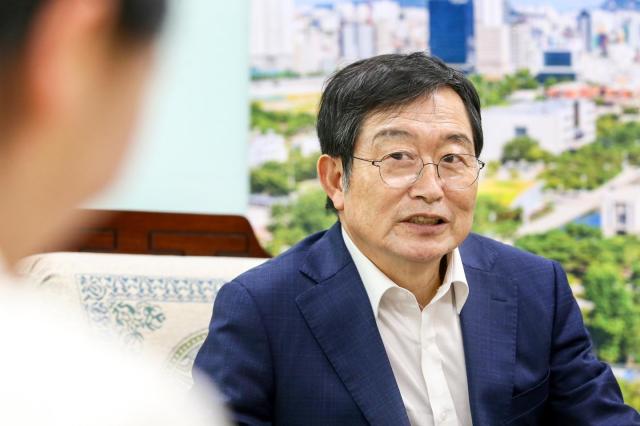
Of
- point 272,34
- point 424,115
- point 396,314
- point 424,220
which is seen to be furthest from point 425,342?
point 272,34

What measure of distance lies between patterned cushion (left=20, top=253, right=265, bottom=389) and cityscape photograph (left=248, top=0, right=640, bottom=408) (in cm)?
107

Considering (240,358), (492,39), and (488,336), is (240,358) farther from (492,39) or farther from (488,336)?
(492,39)

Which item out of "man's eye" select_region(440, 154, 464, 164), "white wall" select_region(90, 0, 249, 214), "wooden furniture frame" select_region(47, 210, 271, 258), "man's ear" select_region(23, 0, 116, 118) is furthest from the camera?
"white wall" select_region(90, 0, 249, 214)

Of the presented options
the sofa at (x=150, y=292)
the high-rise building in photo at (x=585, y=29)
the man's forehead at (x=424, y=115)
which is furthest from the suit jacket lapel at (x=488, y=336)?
the high-rise building in photo at (x=585, y=29)

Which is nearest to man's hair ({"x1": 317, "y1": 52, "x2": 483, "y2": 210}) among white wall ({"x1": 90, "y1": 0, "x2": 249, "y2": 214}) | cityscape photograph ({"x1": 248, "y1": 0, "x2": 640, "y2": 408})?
white wall ({"x1": 90, "y1": 0, "x2": 249, "y2": 214})

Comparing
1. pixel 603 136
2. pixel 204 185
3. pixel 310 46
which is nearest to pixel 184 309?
pixel 204 185

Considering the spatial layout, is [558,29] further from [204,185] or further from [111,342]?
[111,342]

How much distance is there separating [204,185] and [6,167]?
8.35 ft

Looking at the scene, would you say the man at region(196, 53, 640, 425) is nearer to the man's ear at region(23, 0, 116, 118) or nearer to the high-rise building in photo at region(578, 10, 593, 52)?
the man's ear at region(23, 0, 116, 118)

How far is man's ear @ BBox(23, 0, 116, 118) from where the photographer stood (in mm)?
437

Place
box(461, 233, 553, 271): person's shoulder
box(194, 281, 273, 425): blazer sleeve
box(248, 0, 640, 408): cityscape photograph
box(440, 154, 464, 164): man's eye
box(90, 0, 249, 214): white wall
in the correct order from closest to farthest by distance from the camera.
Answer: box(194, 281, 273, 425): blazer sleeve → box(440, 154, 464, 164): man's eye → box(461, 233, 553, 271): person's shoulder → box(90, 0, 249, 214): white wall → box(248, 0, 640, 408): cityscape photograph

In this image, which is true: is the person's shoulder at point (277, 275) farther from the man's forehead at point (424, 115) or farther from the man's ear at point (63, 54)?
→ the man's ear at point (63, 54)

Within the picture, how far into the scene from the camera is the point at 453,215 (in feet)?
5.61

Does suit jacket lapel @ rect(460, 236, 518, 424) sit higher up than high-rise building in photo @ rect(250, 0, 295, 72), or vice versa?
high-rise building in photo @ rect(250, 0, 295, 72)
